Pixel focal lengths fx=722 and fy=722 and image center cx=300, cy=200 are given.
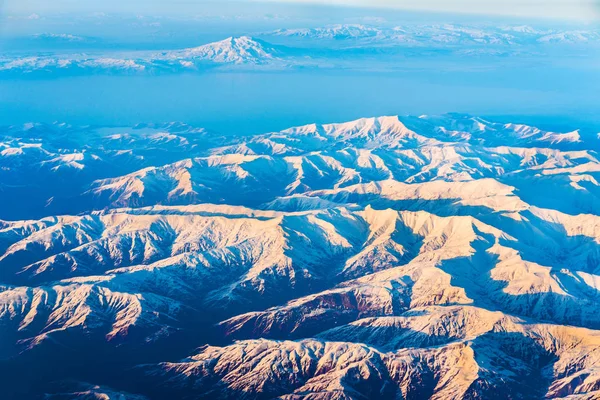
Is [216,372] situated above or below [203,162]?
above

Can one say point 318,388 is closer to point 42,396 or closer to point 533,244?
point 42,396

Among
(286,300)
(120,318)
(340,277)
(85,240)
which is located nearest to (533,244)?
(340,277)

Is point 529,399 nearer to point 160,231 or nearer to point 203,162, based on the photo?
point 160,231

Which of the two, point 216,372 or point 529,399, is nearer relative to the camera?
point 529,399

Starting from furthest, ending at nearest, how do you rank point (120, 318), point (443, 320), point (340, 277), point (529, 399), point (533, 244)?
point (533, 244), point (340, 277), point (120, 318), point (443, 320), point (529, 399)

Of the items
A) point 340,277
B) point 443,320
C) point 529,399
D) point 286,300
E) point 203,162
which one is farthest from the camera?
point 203,162

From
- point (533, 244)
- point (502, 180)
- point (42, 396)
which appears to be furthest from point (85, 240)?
point (502, 180)
